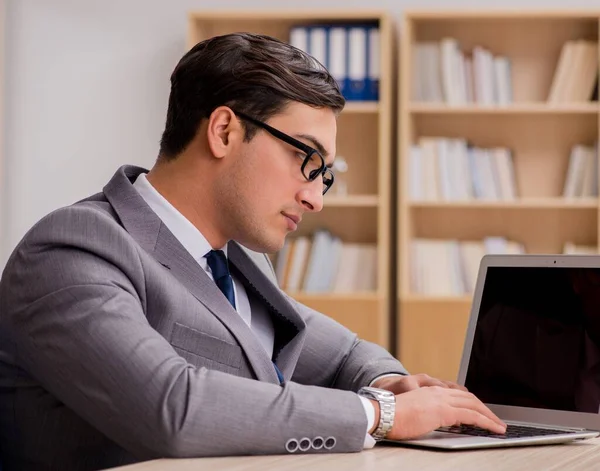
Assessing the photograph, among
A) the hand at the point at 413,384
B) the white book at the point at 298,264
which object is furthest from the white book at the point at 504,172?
the hand at the point at 413,384

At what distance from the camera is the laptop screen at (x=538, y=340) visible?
4.87 ft

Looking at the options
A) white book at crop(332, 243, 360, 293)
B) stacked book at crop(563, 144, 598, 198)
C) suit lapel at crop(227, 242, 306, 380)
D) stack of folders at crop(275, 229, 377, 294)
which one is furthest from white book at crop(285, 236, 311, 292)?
suit lapel at crop(227, 242, 306, 380)

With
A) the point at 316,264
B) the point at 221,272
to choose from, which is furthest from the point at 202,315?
the point at 316,264

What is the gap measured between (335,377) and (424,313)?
2.54 m

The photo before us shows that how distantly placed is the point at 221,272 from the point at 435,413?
0.49 m

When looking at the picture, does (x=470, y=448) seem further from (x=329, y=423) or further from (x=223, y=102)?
(x=223, y=102)

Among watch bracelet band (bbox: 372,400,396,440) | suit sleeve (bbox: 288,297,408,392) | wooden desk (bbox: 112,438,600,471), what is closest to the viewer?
wooden desk (bbox: 112,438,600,471)

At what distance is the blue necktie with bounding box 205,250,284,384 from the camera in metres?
1.61

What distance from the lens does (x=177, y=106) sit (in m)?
1.66

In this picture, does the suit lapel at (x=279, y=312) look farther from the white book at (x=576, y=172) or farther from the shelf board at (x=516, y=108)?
the white book at (x=576, y=172)

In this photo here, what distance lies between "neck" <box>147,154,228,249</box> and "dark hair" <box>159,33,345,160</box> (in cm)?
4

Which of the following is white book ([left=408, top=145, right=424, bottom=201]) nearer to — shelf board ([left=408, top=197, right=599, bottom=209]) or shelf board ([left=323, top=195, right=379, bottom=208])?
shelf board ([left=408, top=197, right=599, bottom=209])

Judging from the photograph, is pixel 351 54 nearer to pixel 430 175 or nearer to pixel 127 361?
pixel 430 175

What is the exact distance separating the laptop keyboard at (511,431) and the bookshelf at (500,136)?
2.85 meters
